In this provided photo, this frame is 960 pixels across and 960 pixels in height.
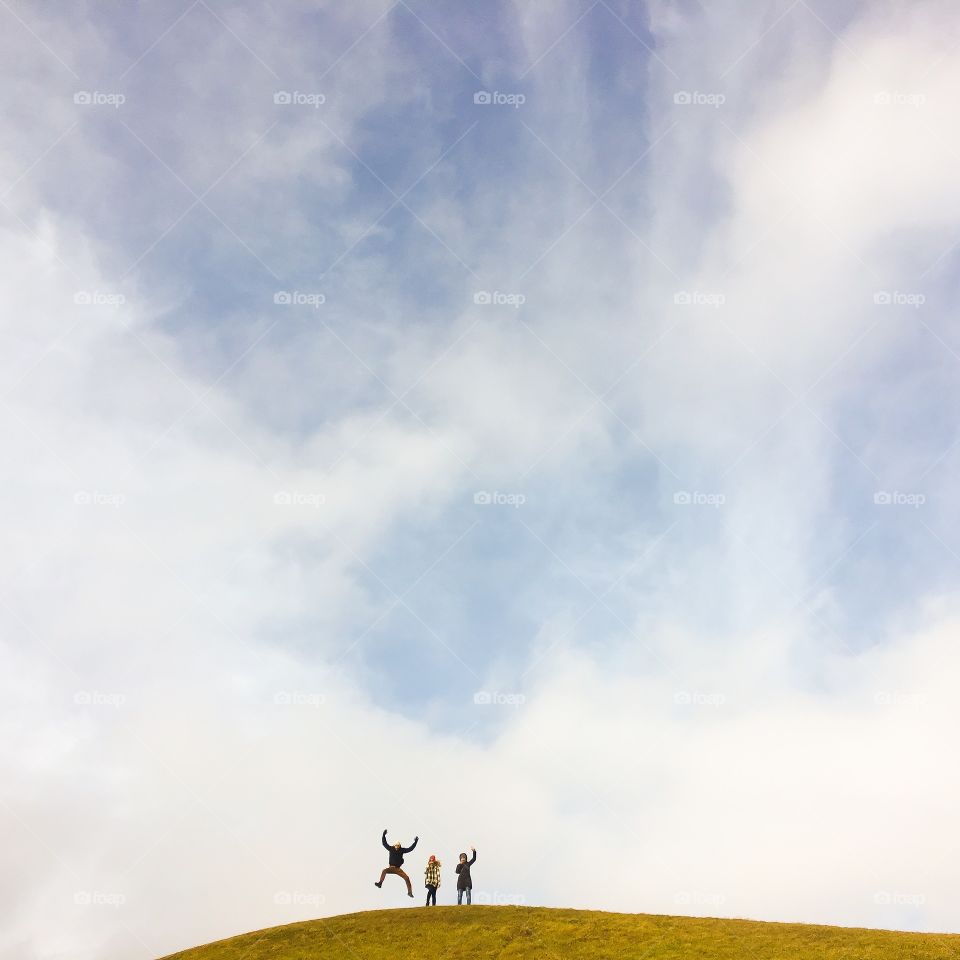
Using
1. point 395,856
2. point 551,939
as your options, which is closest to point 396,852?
point 395,856

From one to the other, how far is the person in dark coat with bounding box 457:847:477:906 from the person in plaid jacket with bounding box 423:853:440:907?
1.07 metres

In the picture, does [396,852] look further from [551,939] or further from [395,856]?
[551,939]

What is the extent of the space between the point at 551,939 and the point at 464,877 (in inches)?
225

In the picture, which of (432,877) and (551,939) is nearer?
(551,939)

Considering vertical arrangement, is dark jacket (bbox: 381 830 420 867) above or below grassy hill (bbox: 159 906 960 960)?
above

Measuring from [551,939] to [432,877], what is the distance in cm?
701

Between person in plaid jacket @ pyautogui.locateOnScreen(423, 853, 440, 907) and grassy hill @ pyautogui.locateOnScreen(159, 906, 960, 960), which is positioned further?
person in plaid jacket @ pyautogui.locateOnScreen(423, 853, 440, 907)

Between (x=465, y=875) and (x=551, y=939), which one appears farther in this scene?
(x=465, y=875)

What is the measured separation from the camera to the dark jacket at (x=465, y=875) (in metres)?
36.3

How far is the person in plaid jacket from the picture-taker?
1444 inches

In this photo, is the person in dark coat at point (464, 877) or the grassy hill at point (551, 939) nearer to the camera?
the grassy hill at point (551, 939)

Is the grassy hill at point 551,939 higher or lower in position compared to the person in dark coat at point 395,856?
lower

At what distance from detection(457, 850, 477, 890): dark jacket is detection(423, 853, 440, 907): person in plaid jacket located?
107 centimetres

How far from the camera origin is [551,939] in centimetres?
3191
